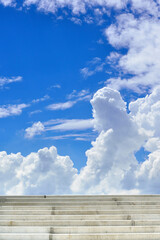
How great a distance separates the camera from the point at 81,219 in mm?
8133

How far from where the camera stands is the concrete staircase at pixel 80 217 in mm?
6926

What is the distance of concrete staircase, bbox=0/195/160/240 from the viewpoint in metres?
6.93

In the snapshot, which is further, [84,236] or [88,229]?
[88,229]

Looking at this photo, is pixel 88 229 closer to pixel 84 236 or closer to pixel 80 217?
pixel 84 236

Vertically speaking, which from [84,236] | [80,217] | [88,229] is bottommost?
[84,236]

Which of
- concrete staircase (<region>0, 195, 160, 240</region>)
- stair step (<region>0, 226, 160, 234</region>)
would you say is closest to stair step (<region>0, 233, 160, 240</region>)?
concrete staircase (<region>0, 195, 160, 240</region>)

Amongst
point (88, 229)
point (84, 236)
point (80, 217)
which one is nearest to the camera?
point (84, 236)

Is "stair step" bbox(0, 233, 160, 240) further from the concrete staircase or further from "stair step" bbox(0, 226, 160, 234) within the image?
"stair step" bbox(0, 226, 160, 234)

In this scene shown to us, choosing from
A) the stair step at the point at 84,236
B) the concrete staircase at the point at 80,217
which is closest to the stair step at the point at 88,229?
the concrete staircase at the point at 80,217

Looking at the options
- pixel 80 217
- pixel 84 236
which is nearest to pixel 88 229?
pixel 84 236

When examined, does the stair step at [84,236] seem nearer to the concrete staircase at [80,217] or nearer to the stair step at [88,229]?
the concrete staircase at [80,217]

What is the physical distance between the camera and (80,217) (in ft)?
26.7

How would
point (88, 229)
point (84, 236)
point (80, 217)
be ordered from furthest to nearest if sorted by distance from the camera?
1. point (80, 217)
2. point (88, 229)
3. point (84, 236)

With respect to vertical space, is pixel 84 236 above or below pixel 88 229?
below
